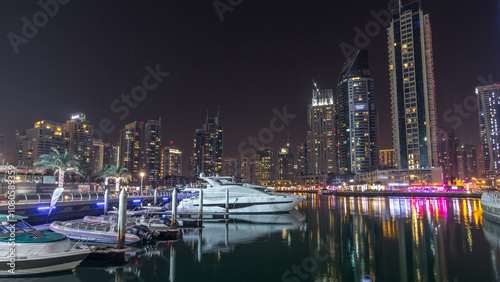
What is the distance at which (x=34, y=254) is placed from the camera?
17109mm

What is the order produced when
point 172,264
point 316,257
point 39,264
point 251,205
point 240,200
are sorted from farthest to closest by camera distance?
point 240,200 → point 251,205 → point 316,257 → point 172,264 → point 39,264

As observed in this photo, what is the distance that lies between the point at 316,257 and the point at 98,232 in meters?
17.5

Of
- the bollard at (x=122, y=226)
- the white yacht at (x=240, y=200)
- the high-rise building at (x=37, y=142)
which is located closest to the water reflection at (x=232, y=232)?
the white yacht at (x=240, y=200)

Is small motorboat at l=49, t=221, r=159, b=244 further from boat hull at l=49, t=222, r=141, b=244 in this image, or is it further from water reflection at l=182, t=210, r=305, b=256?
water reflection at l=182, t=210, r=305, b=256

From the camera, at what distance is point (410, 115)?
169 metres

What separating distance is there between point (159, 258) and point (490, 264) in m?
22.6

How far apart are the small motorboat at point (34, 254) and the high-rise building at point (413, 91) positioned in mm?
176190

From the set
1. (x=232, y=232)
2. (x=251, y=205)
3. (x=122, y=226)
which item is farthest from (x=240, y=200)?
(x=122, y=226)

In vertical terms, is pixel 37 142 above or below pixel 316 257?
above

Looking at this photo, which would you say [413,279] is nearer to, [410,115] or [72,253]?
[72,253]

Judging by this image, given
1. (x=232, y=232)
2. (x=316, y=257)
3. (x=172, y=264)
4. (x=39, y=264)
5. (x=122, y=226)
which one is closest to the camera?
(x=39, y=264)

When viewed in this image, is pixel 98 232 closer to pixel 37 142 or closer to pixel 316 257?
pixel 316 257

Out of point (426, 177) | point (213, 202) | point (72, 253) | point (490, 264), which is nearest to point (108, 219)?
point (72, 253)

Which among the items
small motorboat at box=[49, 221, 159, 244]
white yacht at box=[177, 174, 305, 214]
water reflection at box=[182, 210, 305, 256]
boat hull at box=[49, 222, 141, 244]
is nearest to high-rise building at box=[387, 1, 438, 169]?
white yacht at box=[177, 174, 305, 214]
